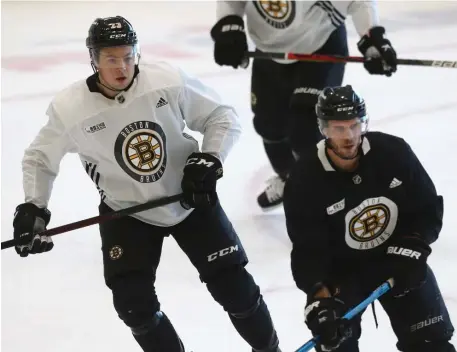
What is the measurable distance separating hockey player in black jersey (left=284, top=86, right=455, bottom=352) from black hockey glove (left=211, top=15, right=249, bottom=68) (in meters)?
1.25

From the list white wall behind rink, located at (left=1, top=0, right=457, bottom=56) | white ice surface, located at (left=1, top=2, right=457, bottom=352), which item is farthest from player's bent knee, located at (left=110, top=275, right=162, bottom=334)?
white wall behind rink, located at (left=1, top=0, right=457, bottom=56)

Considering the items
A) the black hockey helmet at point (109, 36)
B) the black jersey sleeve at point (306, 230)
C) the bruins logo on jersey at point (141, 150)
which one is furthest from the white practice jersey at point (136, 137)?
the black jersey sleeve at point (306, 230)

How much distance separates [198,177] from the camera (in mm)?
2434

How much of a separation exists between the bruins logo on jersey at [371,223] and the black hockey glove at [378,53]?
3.70ft

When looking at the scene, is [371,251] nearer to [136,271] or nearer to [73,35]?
[136,271]

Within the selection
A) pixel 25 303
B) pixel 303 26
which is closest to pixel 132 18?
pixel 303 26

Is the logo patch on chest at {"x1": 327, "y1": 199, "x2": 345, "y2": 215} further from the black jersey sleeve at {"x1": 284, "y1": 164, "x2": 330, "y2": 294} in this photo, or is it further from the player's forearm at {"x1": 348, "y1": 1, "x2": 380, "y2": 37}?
the player's forearm at {"x1": 348, "y1": 1, "x2": 380, "y2": 37}

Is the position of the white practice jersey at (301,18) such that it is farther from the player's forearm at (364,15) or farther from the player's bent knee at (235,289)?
the player's bent knee at (235,289)

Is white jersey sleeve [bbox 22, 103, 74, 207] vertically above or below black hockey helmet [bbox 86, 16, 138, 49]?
below

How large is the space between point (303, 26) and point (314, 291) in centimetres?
152

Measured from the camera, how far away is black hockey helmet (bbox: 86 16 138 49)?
2.38 meters

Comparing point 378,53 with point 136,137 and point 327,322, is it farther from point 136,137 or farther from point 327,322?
point 327,322

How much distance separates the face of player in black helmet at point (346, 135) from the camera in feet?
7.34

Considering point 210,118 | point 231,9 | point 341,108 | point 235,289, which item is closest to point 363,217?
point 341,108
